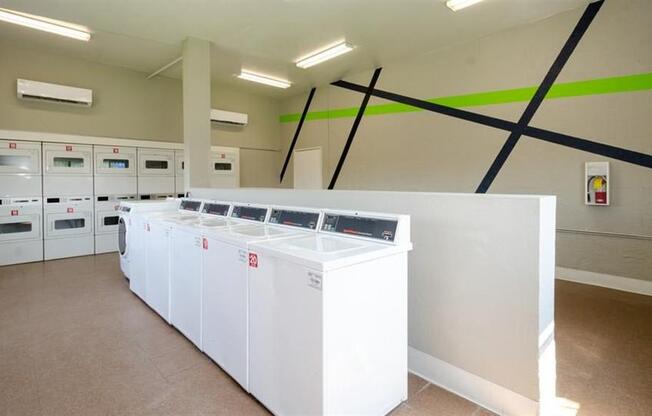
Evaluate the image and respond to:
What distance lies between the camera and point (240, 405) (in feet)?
5.98

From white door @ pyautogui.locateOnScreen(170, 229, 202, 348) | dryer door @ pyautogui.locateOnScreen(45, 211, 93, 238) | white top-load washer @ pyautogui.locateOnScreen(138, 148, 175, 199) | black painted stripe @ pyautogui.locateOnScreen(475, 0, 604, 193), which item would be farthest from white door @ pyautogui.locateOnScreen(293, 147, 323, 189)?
white door @ pyautogui.locateOnScreen(170, 229, 202, 348)

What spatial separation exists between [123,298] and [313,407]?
2936mm

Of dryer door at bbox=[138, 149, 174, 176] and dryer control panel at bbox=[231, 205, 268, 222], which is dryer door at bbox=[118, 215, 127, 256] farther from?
dryer door at bbox=[138, 149, 174, 176]

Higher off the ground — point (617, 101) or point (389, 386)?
point (617, 101)

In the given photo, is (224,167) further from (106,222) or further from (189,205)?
(189,205)

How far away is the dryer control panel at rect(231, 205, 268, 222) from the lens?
2665mm

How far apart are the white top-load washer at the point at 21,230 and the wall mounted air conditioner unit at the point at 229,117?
3304 millimetres

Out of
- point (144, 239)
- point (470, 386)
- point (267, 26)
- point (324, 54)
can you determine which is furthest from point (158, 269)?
point (324, 54)

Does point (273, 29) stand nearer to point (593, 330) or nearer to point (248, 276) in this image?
point (248, 276)

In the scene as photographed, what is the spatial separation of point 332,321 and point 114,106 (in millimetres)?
6304

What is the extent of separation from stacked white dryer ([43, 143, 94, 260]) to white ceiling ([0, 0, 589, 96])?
1.65 meters

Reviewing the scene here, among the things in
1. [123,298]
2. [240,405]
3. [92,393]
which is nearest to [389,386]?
[240,405]

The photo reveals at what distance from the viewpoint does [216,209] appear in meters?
3.26

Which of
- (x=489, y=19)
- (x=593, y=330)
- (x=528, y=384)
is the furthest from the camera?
(x=489, y=19)
